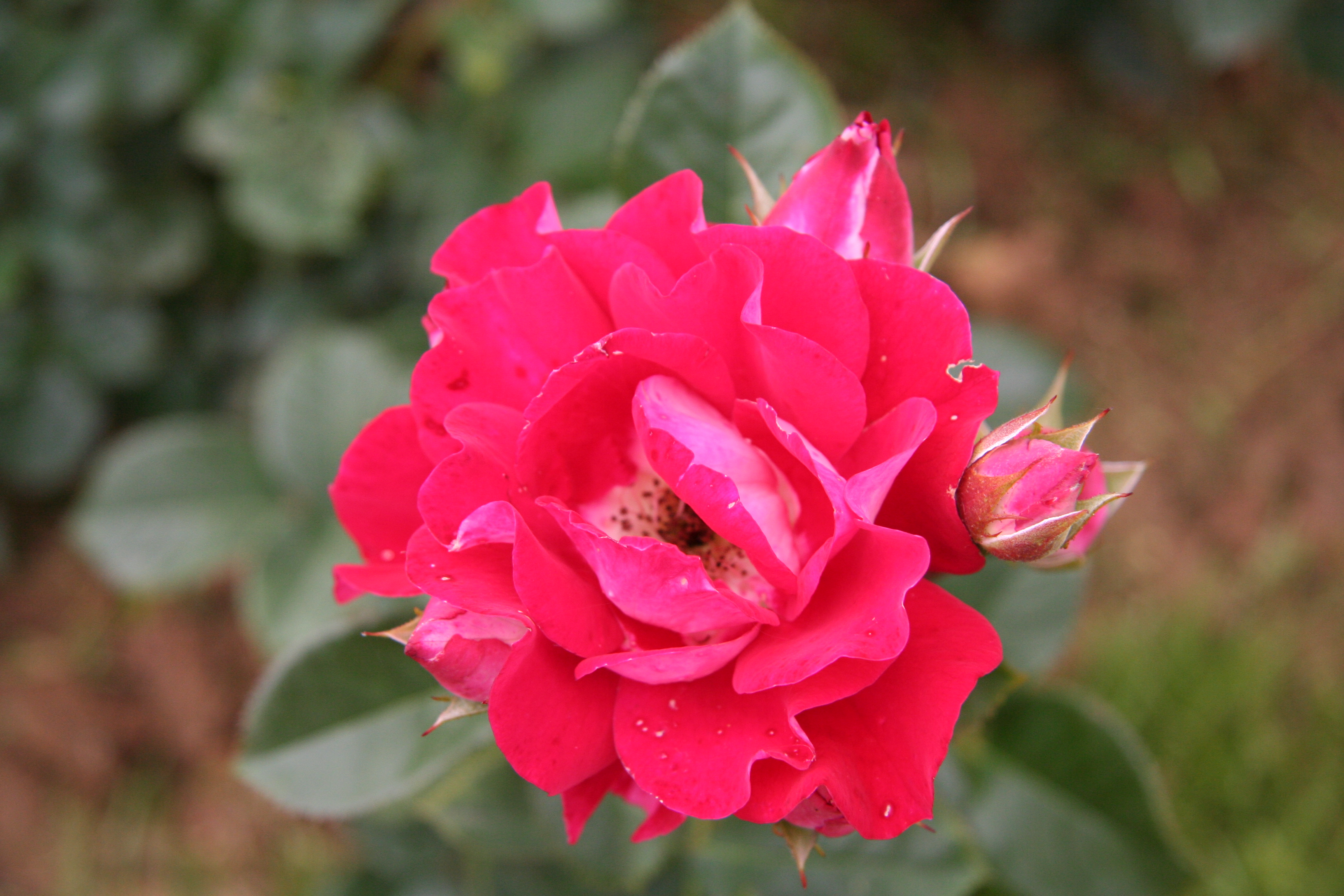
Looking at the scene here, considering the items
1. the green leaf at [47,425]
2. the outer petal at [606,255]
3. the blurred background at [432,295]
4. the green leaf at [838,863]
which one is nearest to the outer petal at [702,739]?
the outer petal at [606,255]

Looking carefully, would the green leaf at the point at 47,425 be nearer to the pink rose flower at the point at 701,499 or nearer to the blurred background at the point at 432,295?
the blurred background at the point at 432,295

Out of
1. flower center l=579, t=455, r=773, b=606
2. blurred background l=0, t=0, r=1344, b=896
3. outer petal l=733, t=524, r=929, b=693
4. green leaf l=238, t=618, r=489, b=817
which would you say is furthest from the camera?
blurred background l=0, t=0, r=1344, b=896

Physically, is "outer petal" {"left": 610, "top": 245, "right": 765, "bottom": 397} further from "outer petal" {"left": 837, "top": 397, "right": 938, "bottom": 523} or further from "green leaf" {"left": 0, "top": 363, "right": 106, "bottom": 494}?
"green leaf" {"left": 0, "top": 363, "right": 106, "bottom": 494}

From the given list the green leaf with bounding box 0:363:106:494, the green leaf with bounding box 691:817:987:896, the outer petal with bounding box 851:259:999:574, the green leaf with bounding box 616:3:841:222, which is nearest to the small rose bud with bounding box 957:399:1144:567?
the outer petal with bounding box 851:259:999:574

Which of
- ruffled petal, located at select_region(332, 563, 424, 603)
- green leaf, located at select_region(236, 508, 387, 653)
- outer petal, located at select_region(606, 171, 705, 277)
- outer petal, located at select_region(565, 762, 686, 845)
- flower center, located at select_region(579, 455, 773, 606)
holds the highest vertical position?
outer petal, located at select_region(606, 171, 705, 277)

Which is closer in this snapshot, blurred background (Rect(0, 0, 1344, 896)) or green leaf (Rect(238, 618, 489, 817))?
green leaf (Rect(238, 618, 489, 817))

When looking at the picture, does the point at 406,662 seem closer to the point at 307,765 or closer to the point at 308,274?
the point at 307,765

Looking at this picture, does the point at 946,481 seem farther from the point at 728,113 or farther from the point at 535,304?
the point at 728,113
